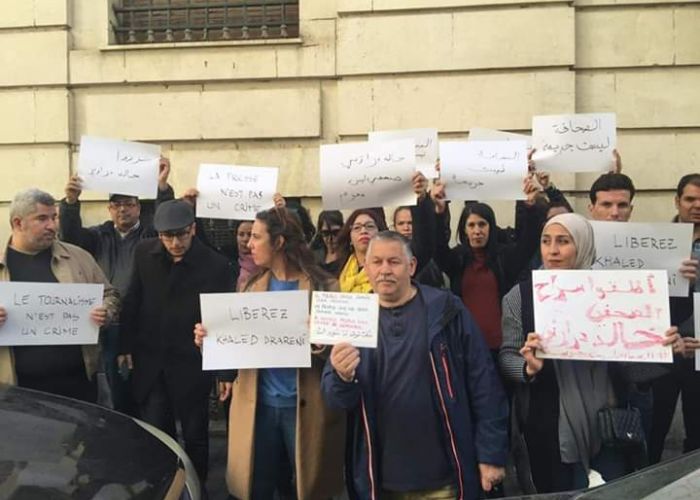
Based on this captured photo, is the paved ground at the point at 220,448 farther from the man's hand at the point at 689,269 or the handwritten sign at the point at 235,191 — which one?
the man's hand at the point at 689,269

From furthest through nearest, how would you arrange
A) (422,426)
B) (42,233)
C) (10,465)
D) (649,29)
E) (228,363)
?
(649,29)
(42,233)
(228,363)
(422,426)
(10,465)

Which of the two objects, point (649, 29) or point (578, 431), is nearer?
point (578, 431)

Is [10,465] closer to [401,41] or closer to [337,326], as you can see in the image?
[337,326]

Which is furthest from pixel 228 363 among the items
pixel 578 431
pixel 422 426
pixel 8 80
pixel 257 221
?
pixel 8 80

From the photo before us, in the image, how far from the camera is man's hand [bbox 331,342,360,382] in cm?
275

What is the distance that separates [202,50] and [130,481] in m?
5.36

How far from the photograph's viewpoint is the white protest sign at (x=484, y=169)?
14.2 ft

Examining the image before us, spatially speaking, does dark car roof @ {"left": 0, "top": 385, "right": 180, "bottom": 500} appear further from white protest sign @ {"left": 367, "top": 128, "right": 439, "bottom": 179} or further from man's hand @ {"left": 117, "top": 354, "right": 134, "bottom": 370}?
white protest sign @ {"left": 367, "top": 128, "right": 439, "bottom": 179}

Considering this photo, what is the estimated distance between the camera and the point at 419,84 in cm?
659

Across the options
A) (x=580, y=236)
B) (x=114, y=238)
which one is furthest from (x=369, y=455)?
(x=114, y=238)

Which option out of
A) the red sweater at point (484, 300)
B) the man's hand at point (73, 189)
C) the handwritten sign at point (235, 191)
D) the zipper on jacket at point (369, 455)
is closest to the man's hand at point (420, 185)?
the red sweater at point (484, 300)

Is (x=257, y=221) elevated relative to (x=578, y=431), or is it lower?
elevated

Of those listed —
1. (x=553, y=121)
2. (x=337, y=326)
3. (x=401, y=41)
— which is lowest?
(x=337, y=326)

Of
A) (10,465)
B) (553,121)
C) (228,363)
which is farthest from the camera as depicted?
(553,121)
